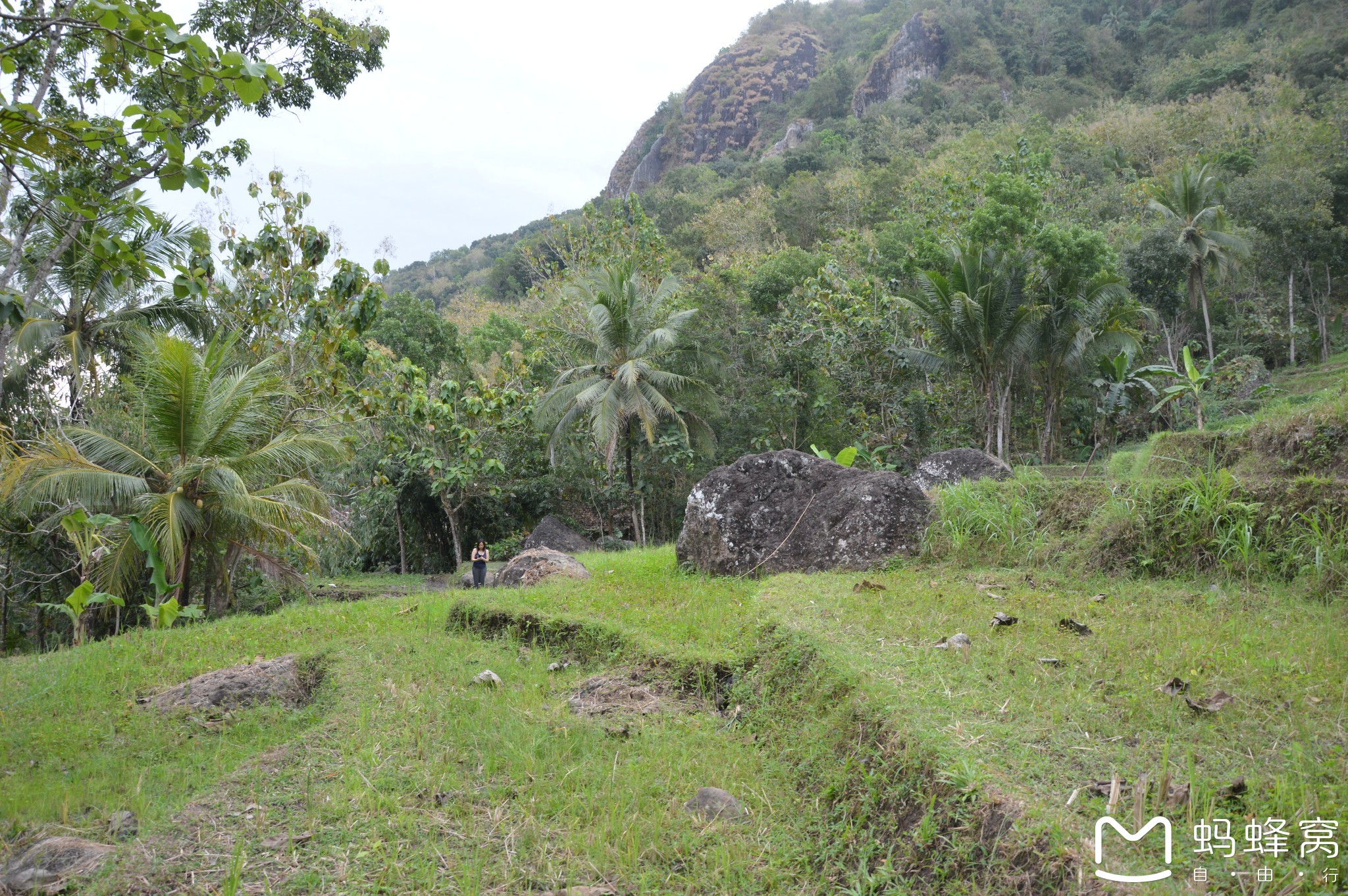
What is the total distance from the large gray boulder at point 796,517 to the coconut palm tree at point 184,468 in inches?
240

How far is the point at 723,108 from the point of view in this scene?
92562mm

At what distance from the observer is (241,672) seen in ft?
20.9

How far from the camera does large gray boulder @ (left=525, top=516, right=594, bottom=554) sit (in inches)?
764

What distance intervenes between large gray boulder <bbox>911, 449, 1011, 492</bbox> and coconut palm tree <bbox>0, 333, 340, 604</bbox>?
8.86m

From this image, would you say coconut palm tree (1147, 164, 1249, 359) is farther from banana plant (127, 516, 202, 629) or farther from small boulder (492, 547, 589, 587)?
banana plant (127, 516, 202, 629)

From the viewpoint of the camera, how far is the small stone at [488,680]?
6031 mm

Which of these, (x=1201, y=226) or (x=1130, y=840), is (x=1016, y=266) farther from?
(x=1130, y=840)

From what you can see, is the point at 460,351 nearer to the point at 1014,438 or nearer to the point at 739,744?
the point at 1014,438

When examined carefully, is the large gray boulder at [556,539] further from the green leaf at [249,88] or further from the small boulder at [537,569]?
the green leaf at [249,88]

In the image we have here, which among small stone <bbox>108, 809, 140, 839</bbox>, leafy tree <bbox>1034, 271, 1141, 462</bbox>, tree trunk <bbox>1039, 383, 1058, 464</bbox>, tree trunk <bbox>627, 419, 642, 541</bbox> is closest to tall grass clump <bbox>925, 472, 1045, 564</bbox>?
small stone <bbox>108, 809, 140, 839</bbox>

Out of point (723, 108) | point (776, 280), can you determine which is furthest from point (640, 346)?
point (723, 108)

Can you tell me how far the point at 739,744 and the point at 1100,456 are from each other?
23.0 m

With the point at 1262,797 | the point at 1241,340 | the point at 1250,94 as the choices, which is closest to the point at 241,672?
the point at 1262,797

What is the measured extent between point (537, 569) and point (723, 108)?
91143 mm
